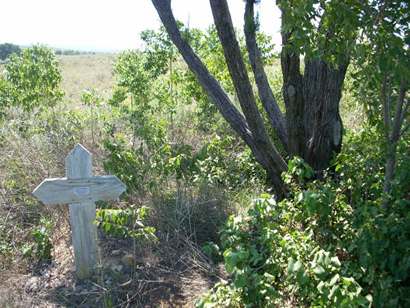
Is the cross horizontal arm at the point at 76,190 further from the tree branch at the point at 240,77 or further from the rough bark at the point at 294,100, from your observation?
the rough bark at the point at 294,100

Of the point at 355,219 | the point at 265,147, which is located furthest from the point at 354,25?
the point at 265,147

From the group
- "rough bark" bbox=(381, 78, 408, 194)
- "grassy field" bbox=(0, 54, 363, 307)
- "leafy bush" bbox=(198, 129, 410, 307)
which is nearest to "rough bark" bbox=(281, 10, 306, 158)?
"grassy field" bbox=(0, 54, 363, 307)

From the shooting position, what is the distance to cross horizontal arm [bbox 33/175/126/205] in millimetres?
3812

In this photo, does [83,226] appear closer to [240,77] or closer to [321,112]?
[240,77]

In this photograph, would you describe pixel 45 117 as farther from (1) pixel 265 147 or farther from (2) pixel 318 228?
(2) pixel 318 228

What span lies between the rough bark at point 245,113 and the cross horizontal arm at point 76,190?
130 cm

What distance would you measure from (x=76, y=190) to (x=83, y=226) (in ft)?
0.92

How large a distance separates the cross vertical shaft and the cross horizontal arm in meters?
0.03

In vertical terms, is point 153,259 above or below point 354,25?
below

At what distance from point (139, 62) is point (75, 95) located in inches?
567

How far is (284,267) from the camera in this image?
3039 millimetres

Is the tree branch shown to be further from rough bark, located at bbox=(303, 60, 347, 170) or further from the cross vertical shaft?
the cross vertical shaft

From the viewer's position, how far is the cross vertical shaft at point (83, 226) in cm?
383

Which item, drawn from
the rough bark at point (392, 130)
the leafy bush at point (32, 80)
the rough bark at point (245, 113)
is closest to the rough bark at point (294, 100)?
the rough bark at point (245, 113)
